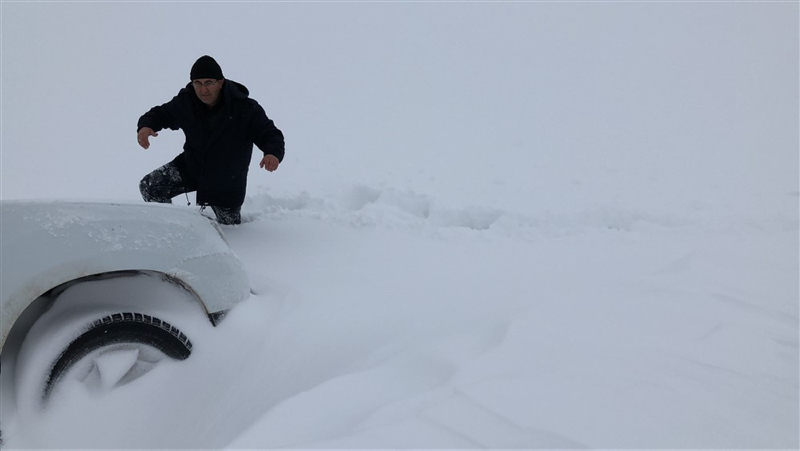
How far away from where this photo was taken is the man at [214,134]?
3.21m

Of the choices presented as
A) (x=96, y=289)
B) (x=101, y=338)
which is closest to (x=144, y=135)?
(x=96, y=289)

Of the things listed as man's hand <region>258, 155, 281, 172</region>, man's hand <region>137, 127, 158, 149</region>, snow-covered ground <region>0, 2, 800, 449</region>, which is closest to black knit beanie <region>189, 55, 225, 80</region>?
man's hand <region>137, 127, 158, 149</region>

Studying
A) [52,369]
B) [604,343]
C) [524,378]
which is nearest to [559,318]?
[604,343]

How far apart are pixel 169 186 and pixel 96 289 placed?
182cm

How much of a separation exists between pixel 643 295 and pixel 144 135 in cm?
320

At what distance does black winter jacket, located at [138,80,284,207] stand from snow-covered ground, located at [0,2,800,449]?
0.40 metres

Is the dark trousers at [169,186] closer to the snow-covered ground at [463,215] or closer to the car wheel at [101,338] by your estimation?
the snow-covered ground at [463,215]

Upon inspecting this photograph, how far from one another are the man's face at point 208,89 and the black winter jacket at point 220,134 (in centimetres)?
4

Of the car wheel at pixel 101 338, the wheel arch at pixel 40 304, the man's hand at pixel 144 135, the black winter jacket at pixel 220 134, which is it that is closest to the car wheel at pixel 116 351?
the car wheel at pixel 101 338

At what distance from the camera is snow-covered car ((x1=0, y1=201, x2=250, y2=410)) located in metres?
1.75

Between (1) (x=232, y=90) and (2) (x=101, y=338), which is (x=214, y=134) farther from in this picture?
(2) (x=101, y=338)

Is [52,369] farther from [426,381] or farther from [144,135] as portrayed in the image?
[144,135]

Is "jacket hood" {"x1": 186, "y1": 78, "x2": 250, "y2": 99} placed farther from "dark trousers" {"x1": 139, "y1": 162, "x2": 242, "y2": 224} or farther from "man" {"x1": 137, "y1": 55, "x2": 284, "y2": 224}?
"dark trousers" {"x1": 139, "y1": 162, "x2": 242, "y2": 224}

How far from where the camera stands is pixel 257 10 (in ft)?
35.2
